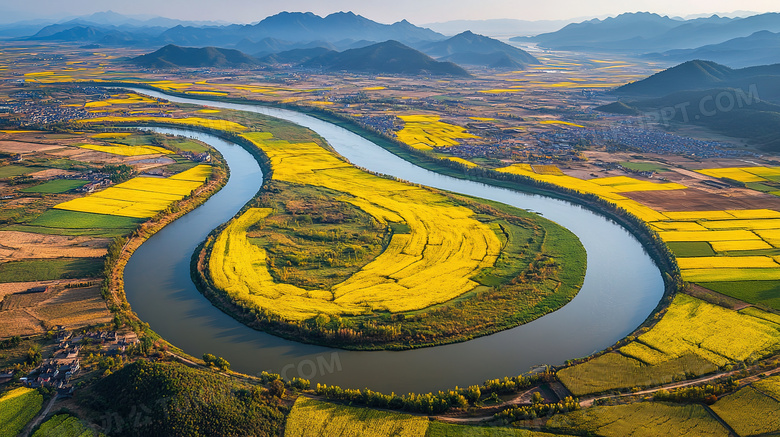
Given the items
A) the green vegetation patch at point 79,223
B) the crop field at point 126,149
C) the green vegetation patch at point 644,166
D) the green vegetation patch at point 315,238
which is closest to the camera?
the green vegetation patch at point 315,238

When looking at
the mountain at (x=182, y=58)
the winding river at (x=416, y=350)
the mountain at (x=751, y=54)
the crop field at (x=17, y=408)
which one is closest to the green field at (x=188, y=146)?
the winding river at (x=416, y=350)

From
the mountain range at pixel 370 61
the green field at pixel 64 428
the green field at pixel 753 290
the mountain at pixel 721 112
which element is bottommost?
the green field at pixel 64 428

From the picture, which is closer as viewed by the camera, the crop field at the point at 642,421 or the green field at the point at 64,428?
the green field at the point at 64,428

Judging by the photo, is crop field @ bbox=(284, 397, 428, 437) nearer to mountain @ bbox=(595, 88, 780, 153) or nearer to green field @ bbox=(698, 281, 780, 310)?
green field @ bbox=(698, 281, 780, 310)

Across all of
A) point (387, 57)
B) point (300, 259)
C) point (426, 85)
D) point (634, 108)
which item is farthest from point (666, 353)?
point (387, 57)

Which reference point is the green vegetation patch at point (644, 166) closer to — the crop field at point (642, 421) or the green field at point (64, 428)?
the crop field at point (642, 421)

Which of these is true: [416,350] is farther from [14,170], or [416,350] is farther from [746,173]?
[14,170]
